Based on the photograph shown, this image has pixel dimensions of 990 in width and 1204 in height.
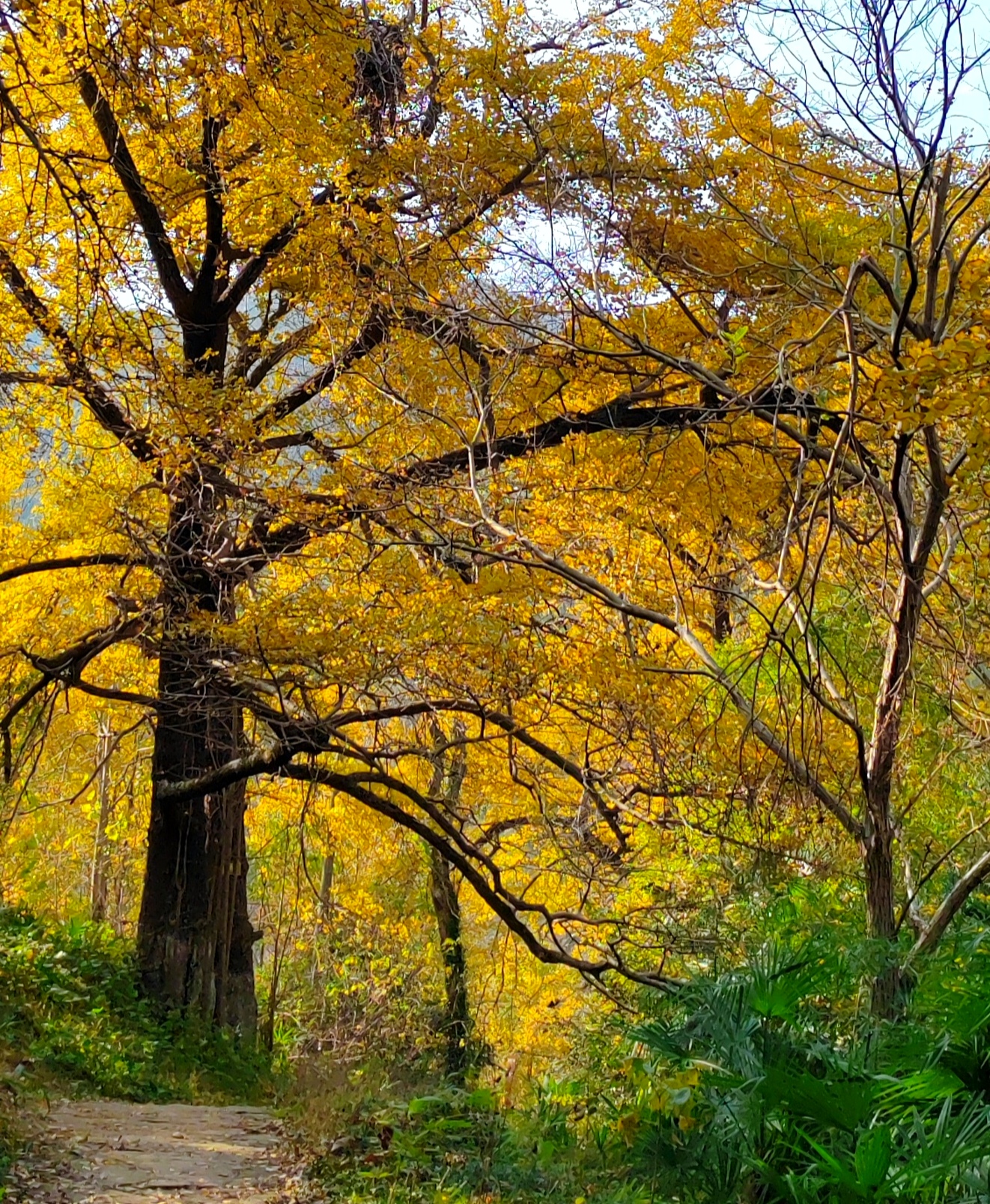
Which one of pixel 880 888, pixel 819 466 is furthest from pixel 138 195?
pixel 880 888

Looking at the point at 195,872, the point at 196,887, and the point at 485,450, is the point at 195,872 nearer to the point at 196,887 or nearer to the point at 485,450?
the point at 196,887

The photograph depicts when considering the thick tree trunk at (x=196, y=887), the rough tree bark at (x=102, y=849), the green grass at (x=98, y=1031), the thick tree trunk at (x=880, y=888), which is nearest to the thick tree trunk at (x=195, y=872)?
the thick tree trunk at (x=196, y=887)

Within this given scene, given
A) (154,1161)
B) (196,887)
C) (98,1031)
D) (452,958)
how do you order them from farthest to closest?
(452,958)
(196,887)
(98,1031)
(154,1161)

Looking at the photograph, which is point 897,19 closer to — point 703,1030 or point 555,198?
point 555,198

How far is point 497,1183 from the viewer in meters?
4.93

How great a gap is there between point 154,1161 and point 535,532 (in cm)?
467

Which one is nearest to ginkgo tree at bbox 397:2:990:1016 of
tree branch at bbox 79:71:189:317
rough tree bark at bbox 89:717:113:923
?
tree branch at bbox 79:71:189:317

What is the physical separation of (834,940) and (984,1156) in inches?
73.3

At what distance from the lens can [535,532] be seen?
805cm

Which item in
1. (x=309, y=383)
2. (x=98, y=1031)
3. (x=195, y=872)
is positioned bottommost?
(x=98, y=1031)

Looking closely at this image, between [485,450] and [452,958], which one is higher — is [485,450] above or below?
above

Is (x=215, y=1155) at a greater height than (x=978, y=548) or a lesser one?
lesser

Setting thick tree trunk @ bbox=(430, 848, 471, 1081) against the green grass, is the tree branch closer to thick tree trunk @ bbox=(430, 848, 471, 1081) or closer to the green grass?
the green grass

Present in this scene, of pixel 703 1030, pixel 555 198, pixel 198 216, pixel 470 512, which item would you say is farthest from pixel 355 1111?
pixel 198 216
